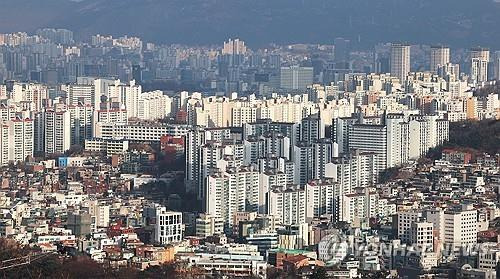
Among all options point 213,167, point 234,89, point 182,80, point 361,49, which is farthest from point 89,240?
point 361,49

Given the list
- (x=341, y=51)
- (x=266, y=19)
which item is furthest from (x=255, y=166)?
(x=266, y=19)

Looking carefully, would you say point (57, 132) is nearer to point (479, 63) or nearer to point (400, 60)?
point (400, 60)

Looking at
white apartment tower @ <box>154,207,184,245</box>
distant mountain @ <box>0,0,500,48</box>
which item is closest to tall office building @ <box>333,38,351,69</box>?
distant mountain @ <box>0,0,500,48</box>

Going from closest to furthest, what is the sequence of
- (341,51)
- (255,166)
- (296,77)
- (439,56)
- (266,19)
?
1. (255,166)
2. (296,77)
3. (439,56)
4. (341,51)
5. (266,19)

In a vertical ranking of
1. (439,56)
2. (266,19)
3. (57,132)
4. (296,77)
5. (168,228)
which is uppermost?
(266,19)

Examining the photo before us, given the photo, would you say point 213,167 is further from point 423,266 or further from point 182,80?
point 182,80

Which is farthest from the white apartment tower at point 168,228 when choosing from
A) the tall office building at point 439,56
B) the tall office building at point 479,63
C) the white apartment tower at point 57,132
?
the tall office building at point 439,56
